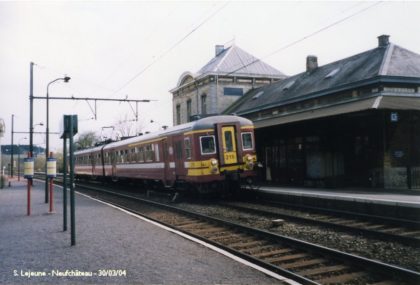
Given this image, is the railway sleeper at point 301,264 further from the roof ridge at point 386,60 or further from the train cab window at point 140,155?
the train cab window at point 140,155

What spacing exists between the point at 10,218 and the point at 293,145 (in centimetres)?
1442

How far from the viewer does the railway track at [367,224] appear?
8258 millimetres

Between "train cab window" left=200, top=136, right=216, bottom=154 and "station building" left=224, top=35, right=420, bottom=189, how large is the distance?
15.6 ft

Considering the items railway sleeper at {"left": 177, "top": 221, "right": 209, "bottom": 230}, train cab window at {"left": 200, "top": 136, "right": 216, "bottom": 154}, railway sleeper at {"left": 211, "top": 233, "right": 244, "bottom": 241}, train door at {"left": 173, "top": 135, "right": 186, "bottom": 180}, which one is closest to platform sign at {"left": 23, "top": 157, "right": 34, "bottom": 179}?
train door at {"left": 173, "top": 135, "right": 186, "bottom": 180}

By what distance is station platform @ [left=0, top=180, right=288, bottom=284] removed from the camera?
591 cm

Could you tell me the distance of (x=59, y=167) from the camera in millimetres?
66625

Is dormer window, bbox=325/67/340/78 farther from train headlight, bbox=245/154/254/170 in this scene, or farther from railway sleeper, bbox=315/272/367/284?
railway sleeper, bbox=315/272/367/284

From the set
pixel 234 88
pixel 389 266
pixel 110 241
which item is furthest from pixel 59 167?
pixel 389 266

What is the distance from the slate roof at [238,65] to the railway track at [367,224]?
25821mm

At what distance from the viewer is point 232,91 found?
37531 mm

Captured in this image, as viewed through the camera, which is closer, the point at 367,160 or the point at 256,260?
the point at 256,260

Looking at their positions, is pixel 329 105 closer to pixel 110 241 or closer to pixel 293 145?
pixel 293 145

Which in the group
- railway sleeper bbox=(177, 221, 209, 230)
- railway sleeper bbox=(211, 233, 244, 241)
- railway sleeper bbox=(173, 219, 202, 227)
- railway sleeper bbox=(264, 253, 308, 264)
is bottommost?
railway sleeper bbox=(264, 253, 308, 264)

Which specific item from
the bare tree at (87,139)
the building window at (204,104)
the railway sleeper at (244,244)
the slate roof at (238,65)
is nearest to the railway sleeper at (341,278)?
the railway sleeper at (244,244)
